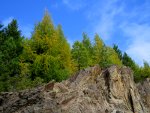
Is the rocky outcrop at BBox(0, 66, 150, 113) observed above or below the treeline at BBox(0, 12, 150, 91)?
below

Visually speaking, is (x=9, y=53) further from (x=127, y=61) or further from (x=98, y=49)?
(x=127, y=61)

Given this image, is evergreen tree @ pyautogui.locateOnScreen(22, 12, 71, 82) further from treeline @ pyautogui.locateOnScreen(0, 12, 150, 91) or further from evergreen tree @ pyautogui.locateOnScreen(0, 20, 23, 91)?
Result: evergreen tree @ pyautogui.locateOnScreen(0, 20, 23, 91)

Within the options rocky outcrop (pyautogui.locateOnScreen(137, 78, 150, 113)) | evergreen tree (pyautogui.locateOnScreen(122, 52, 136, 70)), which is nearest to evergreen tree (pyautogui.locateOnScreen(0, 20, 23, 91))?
rocky outcrop (pyautogui.locateOnScreen(137, 78, 150, 113))

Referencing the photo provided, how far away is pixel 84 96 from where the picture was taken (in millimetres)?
21578

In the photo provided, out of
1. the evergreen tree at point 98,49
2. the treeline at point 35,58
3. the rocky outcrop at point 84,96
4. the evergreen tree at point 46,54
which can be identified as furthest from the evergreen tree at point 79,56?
the rocky outcrop at point 84,96

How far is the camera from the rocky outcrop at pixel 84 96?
20.3 meters

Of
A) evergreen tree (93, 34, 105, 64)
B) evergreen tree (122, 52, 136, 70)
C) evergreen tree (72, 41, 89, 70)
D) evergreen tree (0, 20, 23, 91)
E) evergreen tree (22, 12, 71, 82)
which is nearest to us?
evergreen tree (0, 20, 23, 91)

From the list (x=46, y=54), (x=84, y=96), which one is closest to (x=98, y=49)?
(x=46, y=54)

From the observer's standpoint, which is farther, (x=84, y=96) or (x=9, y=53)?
(x=9, y=53)

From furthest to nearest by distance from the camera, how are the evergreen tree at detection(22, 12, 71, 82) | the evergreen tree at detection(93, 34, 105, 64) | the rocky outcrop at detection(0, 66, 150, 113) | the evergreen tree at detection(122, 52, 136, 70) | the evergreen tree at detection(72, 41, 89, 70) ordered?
the evergreen tree at detection(122, 52, 136, 70), the evergreen tree at detection(93, 34, 105, 64), the evergreen tree at detection(72, 41, 89, 70), the evergreen tree at detection(22, 12, 71, 82), the rocky outcrop at detection(0, 66, 150, 113)

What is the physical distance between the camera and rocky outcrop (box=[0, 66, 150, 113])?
66.5 feet

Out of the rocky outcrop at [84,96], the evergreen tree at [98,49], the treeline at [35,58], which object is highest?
the evergreen tree at [98,49]

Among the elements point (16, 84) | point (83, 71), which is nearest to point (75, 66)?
point (16, 84)

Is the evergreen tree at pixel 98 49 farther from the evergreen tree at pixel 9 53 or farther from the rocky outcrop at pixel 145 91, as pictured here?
the evergreen tree at pixel 9 53
